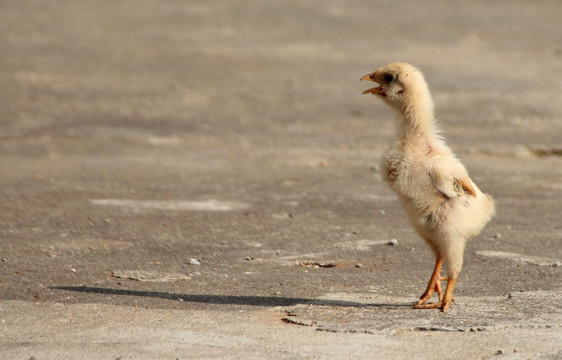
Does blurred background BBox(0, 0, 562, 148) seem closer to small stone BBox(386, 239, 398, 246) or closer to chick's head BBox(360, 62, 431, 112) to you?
small stone BBox(386, 239, 398, 246)

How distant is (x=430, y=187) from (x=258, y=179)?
4232 millimetres

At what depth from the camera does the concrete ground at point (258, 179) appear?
→ 5211 millimetres

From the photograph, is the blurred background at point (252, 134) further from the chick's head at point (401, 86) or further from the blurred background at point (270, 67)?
the chick's head at point (401, 86)

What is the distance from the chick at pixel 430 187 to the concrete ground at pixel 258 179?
0.96ft

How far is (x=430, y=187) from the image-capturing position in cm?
574

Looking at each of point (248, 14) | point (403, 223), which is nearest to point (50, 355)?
point (403, 223)

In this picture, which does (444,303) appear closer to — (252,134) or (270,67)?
(252,134)

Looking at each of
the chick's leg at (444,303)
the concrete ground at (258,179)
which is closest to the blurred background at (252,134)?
the concrete ground at (258,179)

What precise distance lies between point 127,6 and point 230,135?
7.08m

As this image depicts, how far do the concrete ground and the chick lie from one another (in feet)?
0.96

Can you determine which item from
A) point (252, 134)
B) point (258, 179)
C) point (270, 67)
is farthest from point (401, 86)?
point (270, 67)

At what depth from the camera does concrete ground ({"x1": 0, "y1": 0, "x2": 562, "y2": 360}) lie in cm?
521

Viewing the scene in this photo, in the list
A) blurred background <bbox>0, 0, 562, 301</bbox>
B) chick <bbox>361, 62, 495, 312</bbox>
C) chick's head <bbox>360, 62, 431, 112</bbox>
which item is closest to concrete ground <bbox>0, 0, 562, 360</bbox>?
blurred background <bbox>0, 0, 562, 301</bbox>

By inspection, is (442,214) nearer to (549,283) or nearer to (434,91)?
(549,283)
